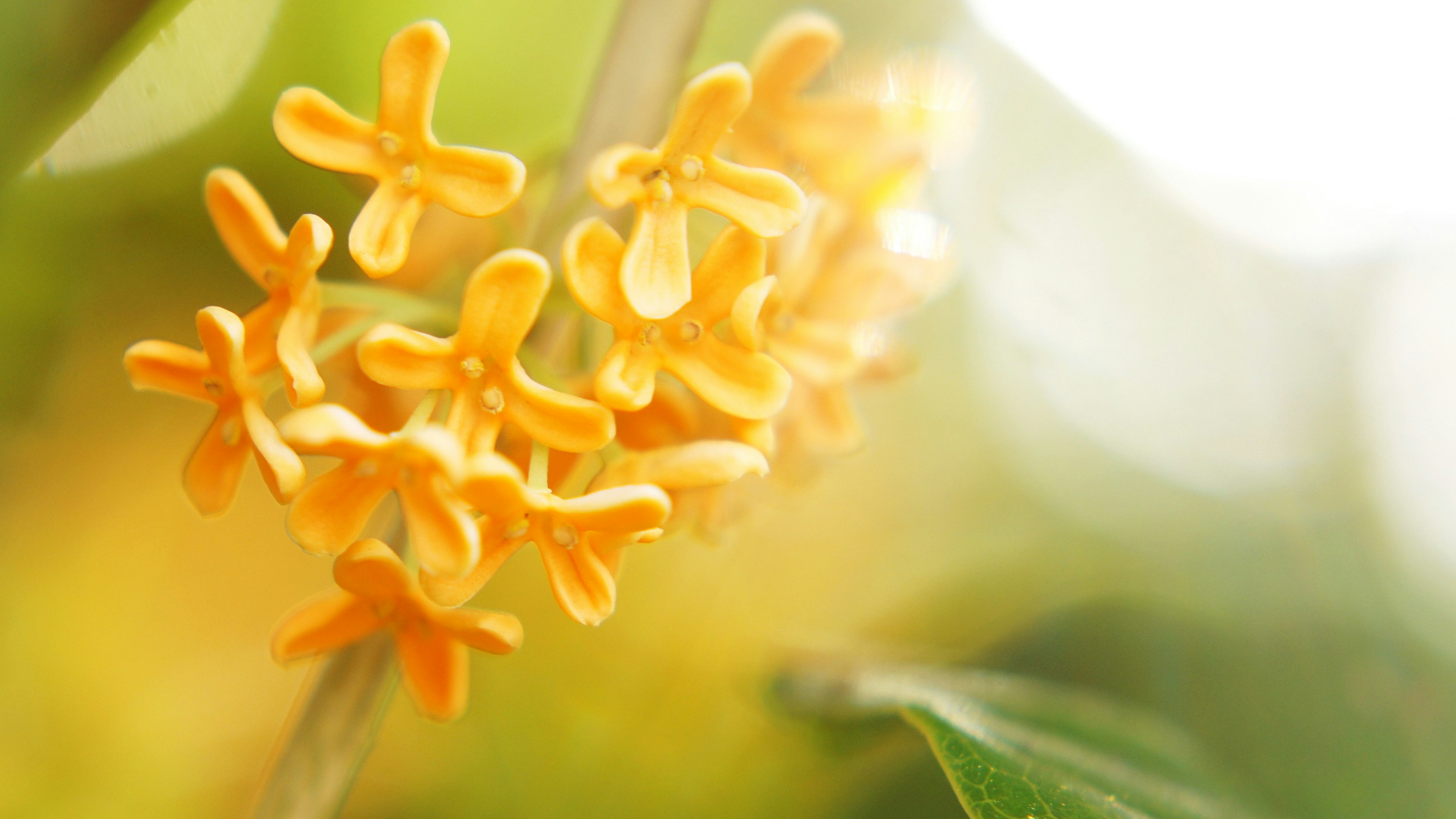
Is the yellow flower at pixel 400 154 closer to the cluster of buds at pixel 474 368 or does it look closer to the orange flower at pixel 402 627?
the cluster of buds at pixel 474 368

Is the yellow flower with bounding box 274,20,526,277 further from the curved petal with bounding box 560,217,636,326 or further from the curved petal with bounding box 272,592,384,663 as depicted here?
the curved petal with bounding box 272,592,384,663

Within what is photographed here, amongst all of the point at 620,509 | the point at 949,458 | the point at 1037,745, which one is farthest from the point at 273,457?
the point at 949,458

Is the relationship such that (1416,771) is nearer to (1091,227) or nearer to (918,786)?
(918,786)

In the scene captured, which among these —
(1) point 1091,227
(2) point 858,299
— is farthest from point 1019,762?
(1) point 1091,227

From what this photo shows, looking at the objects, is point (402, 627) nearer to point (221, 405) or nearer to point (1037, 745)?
point (221, 405)

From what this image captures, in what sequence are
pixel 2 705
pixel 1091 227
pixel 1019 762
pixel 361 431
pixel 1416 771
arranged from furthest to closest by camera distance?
1. pixel 1091 227
2. pixel 1416 771
3. pixel 2 705
4. pixel 1019 762
5. pixel 361 431

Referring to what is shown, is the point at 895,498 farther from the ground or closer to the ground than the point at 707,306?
closer to the ground

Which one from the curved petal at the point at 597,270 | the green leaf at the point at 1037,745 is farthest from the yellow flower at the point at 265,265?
the green leaf at the point at 1037,745
